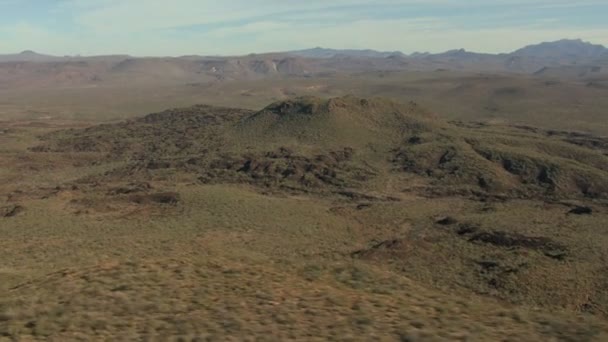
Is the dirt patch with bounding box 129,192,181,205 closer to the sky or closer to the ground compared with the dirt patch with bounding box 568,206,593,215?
closer to the sky

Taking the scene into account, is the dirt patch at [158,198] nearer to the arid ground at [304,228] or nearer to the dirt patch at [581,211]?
the arid ground at [304,228]

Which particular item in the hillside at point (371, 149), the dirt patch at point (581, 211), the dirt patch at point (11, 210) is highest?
the hillside at point (371, 149)

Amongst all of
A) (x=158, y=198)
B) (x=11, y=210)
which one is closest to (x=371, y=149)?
(x=158, y=198)

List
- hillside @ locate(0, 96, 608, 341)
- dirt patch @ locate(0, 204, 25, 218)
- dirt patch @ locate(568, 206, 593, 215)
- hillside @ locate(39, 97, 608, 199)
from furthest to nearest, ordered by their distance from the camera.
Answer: hillside @ locate(39, 97, 608, 199)
dirt patch @ locate(568, 206, 593, 215)
dirt patch @ locate(0, 204, 25, 218)
hillside @ locate(0, 96, 608, 341)

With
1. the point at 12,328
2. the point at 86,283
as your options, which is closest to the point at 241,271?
the point at 86,283

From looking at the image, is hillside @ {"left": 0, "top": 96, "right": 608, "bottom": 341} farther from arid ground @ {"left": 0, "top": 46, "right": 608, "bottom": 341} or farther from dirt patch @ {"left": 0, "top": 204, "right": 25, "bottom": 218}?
dirt patch @ {"left": 0, "top": 204, "right": 25, "bottom": 218}

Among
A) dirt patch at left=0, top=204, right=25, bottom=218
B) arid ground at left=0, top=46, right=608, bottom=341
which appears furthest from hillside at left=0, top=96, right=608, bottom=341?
dirt patch at left=0, top=204, right=25, bottom=218

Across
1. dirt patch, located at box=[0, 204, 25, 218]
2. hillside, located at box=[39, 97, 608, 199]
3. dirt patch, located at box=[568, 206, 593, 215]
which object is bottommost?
dirt patch, located at box=[568, 206, 593, 215]

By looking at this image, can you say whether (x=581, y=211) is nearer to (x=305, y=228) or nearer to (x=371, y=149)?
(x=305, y=228)

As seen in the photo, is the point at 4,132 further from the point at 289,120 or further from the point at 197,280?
the point at 197,280

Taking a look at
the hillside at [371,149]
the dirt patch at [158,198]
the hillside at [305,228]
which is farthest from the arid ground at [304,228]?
the hillside at [371,149]

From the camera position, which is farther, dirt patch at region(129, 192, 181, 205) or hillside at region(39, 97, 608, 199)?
hillside at region(39, 97, 608, 199)

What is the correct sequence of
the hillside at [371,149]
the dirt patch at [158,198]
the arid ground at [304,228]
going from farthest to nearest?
the hillside at [371,149], the dirt patch at [158,198], the arid ground at [304,228]
